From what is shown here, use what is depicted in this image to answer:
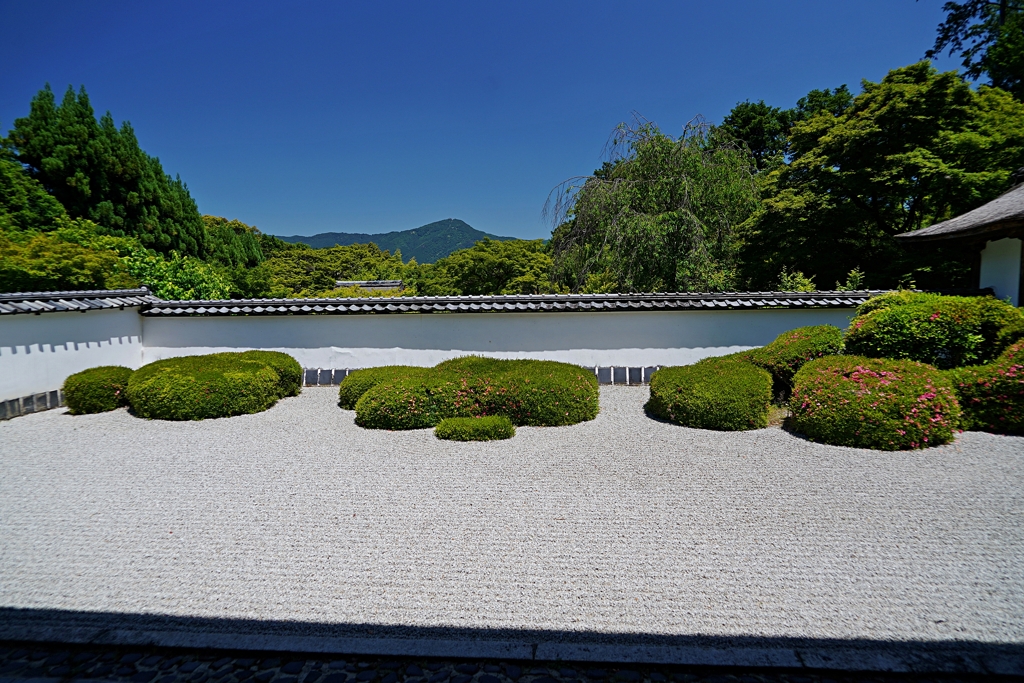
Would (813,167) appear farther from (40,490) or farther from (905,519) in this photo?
(40,490)

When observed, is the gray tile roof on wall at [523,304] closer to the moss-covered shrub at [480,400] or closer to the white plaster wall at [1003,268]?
the white plaster wall at [1003,268]

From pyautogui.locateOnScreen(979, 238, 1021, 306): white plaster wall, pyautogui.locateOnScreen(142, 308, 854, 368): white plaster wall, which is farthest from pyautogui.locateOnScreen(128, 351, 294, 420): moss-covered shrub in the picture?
pyautogui.locateOnScreen(979, 238, 1021, 306): white plaster wall

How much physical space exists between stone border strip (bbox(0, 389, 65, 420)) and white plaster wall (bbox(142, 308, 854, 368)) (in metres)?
2.38

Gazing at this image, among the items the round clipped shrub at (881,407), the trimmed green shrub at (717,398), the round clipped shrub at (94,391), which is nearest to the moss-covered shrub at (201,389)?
the round clipped shrub at (94,391)

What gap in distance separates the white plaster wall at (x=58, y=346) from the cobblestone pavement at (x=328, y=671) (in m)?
7.76

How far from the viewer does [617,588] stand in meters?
3.21

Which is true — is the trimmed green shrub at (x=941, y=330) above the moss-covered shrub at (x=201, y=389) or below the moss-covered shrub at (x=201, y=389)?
above

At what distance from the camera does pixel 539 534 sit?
3.99 meters

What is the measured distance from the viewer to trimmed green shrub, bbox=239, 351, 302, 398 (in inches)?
367

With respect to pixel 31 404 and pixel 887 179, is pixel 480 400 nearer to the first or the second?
pixel 31 404

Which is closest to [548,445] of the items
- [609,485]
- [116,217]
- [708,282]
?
[609,485]

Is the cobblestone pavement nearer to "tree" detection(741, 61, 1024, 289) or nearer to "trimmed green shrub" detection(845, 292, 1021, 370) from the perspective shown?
"trimmed green shrub" detection(845, 292, 1021, 370)

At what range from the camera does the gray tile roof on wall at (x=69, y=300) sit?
317 inches

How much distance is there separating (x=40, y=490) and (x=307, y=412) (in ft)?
11.6
